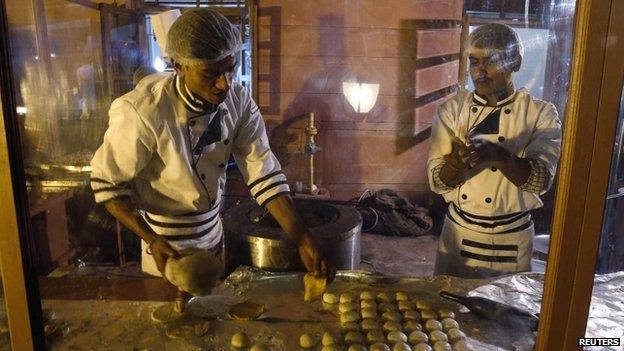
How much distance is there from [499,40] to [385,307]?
50.0 inches

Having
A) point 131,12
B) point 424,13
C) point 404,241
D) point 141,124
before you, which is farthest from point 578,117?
point 404,241

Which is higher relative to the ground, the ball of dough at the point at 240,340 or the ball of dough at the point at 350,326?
the ball of dough at the point at 240,340

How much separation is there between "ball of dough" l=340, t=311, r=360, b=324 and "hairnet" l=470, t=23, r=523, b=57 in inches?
51.7

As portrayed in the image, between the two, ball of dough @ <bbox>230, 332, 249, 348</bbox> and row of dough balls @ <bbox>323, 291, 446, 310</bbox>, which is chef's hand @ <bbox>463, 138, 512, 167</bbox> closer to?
row of dough balls @ <bbox>323, 291, 446, 310</bbox>

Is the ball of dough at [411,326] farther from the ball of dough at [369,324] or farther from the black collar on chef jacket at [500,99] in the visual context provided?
the black collar on chef jacket at [500,99]

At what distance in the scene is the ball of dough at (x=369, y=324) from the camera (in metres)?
1.59

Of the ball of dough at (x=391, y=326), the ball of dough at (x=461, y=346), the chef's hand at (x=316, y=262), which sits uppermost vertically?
the chef's hand at (x=316, y=262)

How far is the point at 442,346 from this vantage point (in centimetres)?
148

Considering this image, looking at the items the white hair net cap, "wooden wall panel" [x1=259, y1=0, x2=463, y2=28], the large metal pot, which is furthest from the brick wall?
the white hair net cap

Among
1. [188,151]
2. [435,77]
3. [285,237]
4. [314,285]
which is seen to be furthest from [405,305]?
[435,77]

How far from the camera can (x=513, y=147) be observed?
84.1 inches

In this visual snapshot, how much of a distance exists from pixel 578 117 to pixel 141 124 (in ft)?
4.78

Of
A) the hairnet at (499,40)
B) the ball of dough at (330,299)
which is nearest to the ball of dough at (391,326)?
the ball of dough at (330,299)

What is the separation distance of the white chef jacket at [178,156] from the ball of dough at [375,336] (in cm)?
69
